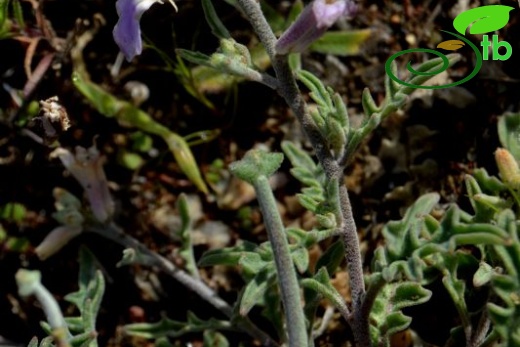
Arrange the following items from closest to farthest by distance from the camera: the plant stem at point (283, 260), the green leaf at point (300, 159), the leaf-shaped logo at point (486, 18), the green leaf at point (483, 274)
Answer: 1. the plant stem at point (283, 260)
2. the green leaf at point (483, 274)
3. the green leaf at point (300, 159)
4. the leaf-shaped logo at point (486, 18)

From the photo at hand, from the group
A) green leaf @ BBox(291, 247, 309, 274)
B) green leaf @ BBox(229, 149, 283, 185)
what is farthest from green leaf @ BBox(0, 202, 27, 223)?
green leaf @ BBox(229, 149, 283, 185)

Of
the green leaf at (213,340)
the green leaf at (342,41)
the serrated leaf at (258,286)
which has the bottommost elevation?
the green leaf at (213,340)

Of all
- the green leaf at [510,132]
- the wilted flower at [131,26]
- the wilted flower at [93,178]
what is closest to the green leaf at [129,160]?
the wilted flower at [93,178]

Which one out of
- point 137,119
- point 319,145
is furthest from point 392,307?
point 137,119

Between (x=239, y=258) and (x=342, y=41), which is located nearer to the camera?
(x=239, y=258)

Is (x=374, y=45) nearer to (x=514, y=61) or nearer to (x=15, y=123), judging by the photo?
(x=514, y=61)

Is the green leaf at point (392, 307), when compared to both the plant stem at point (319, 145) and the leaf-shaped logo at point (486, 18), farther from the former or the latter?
the leaf-shaped logo at point (486, 18)

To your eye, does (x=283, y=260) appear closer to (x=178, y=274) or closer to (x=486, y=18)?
(x=178, y=274)
